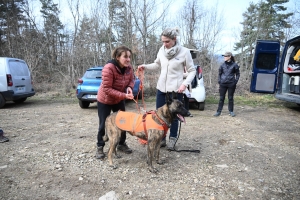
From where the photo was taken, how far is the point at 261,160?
3.26 m

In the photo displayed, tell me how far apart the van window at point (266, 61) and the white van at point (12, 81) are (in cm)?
951

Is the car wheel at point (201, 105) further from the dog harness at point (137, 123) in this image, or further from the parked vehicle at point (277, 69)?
the dog harness at point (137, 123)

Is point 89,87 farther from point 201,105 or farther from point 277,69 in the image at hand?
point 277,69

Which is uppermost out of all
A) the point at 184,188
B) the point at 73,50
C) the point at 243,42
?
the point at 243,42

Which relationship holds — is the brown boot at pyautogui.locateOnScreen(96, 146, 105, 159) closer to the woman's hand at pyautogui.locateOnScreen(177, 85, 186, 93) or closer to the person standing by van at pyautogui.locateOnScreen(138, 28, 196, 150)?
the person standing by van at pyautogui.locateOnScreen(138, 28, 196, 150)

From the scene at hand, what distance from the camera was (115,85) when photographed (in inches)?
119

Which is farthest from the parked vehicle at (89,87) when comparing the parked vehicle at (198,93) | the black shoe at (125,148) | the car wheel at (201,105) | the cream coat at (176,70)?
the cream coat at (176,70)

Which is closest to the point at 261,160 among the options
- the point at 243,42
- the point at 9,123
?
the point at 9,123

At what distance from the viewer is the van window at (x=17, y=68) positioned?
739 cm

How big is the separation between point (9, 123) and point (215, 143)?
18.5 feet

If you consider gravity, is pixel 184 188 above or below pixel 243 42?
below

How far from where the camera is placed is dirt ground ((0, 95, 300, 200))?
2.41m

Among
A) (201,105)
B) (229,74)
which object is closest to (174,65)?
(229,74)

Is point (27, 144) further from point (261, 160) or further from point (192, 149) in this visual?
point (261, 160)
